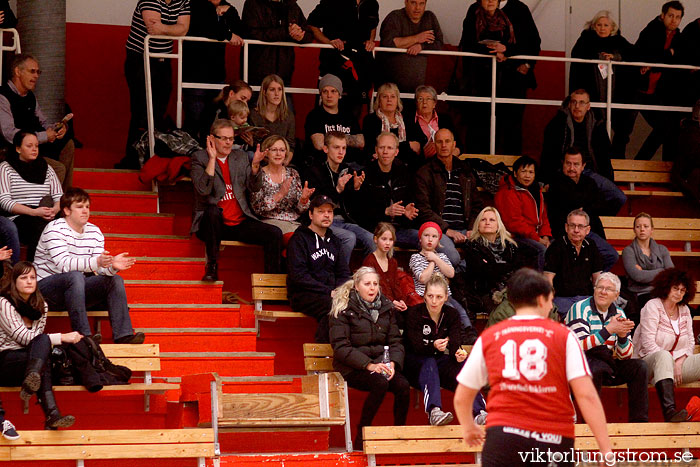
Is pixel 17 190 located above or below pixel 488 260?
above

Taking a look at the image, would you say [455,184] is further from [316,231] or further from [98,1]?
[98,1]

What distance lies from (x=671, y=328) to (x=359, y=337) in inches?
88.3

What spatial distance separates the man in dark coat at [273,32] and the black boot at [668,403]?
13.3ft

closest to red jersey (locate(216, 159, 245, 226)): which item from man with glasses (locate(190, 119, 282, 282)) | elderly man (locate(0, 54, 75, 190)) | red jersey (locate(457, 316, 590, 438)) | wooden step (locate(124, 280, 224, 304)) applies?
man with glasses (locate(190, 119, 282, 282))

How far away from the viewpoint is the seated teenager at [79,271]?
6.78 metres

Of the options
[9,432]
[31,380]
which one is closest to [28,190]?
[31,380]

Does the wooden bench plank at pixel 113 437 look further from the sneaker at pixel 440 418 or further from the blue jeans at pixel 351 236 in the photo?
the blue jeans at pixel 351 236

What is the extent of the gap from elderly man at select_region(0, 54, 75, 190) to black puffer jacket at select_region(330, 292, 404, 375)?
254 centimetres

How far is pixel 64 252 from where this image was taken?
22.9 ft

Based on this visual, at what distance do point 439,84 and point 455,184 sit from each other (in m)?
2.36

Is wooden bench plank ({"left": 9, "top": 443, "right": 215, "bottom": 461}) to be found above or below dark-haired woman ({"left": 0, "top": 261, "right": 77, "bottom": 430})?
below

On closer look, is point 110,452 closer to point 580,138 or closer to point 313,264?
point 313,264

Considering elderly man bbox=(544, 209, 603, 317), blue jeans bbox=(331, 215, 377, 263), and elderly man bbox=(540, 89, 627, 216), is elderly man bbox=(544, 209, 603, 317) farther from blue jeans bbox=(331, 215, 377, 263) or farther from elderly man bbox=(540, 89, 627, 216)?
blue jeans bbox=(331, 215, 377, 263)

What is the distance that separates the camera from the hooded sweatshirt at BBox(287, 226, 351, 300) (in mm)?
7598
